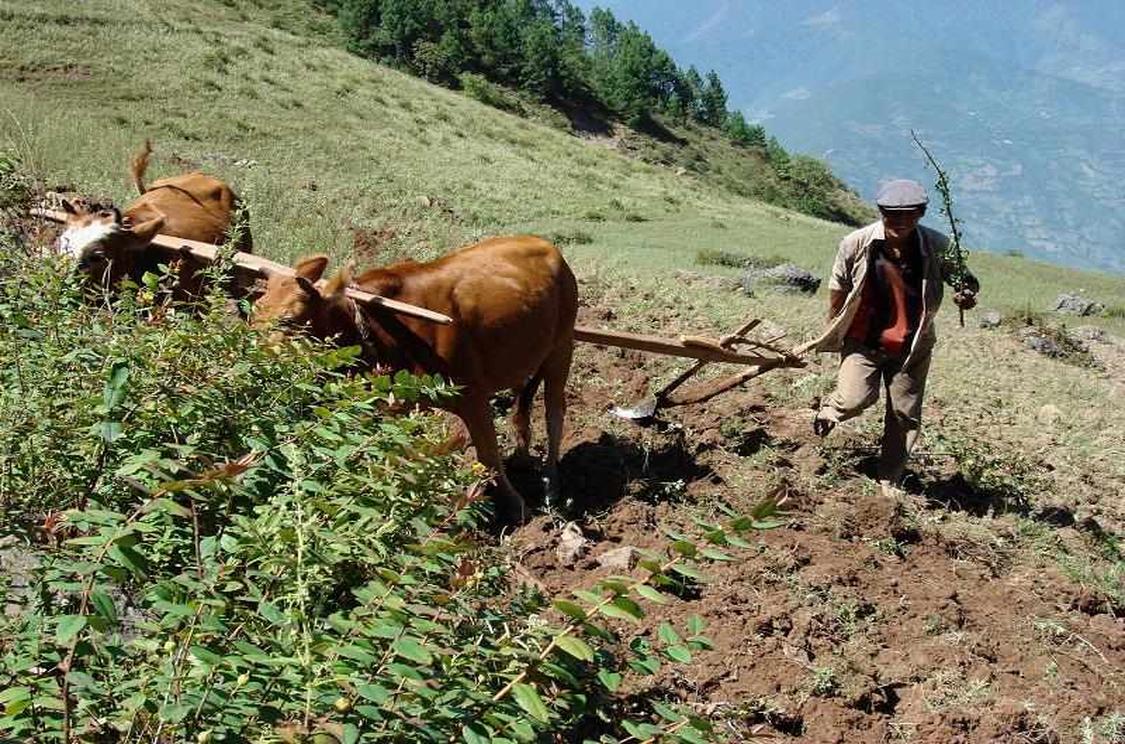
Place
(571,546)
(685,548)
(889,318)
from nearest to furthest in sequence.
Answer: (685,548), (571,546), (889,318)

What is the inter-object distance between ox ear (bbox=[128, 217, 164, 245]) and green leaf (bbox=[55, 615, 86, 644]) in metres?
5.06

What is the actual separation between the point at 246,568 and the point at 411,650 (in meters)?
0.72

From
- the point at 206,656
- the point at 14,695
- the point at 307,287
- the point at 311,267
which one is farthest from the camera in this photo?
the point at 311,267

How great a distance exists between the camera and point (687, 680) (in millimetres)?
4711

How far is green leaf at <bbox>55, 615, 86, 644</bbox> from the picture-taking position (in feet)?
6.31

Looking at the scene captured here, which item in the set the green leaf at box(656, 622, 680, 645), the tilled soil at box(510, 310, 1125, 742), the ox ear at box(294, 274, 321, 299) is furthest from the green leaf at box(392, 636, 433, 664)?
the ox ear at box(294, 274, 321, 299)

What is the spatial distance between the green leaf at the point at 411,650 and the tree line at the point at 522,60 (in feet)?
225

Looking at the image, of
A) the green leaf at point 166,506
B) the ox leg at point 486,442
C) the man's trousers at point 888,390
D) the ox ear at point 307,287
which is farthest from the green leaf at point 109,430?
the man's trousers at point 888,390

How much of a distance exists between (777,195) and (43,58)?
2189 inches

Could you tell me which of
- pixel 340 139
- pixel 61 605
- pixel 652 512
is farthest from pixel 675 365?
pixel 340 139

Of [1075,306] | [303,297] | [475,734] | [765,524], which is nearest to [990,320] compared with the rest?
[1075,306]

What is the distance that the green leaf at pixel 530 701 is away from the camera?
6.85 feet

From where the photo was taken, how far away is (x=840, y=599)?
5590 millimetres

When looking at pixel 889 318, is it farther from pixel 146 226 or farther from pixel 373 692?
pixel 373 692
